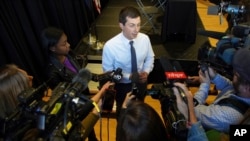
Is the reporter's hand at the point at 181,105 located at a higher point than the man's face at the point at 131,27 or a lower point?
lower

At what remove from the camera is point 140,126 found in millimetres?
1076

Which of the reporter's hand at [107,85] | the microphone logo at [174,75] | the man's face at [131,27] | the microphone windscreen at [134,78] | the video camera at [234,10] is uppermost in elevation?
the video camera at [234,10]

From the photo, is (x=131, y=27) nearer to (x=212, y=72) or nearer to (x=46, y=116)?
(x=212, y=72)

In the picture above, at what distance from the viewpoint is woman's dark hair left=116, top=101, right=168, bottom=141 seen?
1.07 m

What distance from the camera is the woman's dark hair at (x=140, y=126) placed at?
3.50ft

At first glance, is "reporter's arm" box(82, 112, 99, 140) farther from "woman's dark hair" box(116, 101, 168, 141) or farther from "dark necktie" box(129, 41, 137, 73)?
"dark necktie" box(129, 41, 137, 73)

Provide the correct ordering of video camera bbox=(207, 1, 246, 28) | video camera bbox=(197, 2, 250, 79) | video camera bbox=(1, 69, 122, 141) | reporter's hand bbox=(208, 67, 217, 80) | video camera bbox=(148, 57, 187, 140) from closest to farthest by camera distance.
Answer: video camera bbox=(1, 69, 122, 141)
video camera bbox=(148, 57, 187, 140)
video camera bbox=(197, 2, 250, 79)
reporter's hand bbox=(208, 67, 217, 80)
video camera bbox=(207, 1, 246, 28)

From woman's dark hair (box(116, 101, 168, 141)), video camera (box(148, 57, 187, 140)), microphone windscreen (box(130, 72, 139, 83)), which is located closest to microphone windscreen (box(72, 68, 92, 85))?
woman's dark hair (box(116, 101, 168, 141))

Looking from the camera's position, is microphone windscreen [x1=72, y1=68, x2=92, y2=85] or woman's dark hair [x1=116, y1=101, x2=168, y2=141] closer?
woman's dark hair [x1=116, y1=101, x2=168, y2=141]

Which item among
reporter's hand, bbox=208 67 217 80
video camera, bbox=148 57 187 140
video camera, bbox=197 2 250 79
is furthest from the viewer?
reporter's hand, bbox=208 67 217 80

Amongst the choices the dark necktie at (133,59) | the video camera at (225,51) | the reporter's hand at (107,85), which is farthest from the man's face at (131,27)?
the video camera at (225,51)

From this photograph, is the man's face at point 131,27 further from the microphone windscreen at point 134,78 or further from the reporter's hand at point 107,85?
the reporter's hand at point 107,85

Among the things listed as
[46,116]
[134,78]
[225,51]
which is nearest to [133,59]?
[134,78]

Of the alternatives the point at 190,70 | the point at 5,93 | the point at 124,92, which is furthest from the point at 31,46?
the point at 190,70
